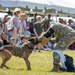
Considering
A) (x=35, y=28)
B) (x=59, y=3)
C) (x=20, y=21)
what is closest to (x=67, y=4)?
(x=59, y=3)

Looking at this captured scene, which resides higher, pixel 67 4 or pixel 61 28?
pixel 61 28

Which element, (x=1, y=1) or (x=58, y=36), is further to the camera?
(x=1, y=1)

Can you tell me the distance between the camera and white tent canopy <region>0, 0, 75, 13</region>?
19.2m

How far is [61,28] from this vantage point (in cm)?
886

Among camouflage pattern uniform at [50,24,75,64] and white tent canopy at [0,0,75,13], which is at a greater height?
camouflage pattern uniform at [50,24,75,64]

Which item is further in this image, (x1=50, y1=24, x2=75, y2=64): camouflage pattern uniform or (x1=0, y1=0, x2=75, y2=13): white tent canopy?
(x1=0, y1=0, x2=75, y2=13): white tent canopy

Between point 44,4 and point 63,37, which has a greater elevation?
point 63,37

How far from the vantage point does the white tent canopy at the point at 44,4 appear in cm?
1916

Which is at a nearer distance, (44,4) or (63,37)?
(63,37)

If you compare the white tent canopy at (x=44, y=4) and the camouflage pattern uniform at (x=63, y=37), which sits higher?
the camouflage pattern uniform at (x=63, y=37)

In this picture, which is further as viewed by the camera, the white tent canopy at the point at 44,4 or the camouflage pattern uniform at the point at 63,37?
the white tent canopy at the point at 44,4

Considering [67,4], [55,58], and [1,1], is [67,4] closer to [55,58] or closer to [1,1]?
[1,1]

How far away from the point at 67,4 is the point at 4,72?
13.8 metres

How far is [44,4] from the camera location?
1983cm
